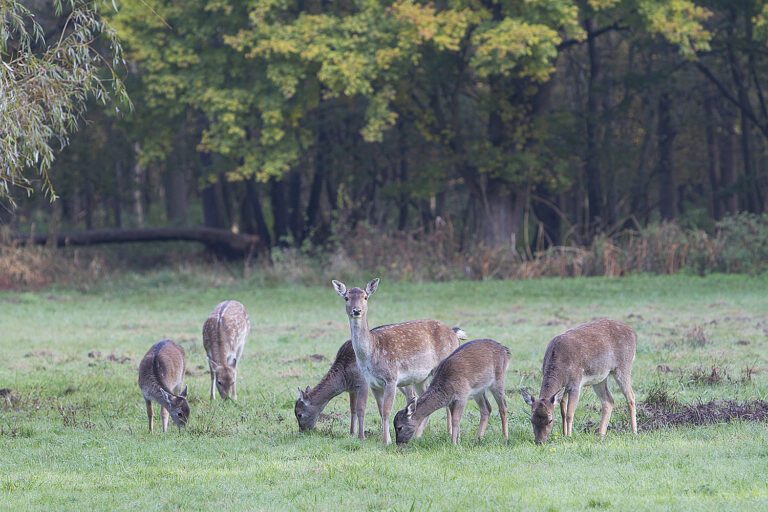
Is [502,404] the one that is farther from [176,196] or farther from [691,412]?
[176,196]

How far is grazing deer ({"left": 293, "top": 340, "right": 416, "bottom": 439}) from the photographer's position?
11211 mm

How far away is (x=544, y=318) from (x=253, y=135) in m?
13.5

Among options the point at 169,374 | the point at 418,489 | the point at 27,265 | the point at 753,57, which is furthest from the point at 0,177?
the point at 753,57

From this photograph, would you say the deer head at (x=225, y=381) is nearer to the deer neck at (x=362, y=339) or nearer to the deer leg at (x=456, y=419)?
the deer neck at (x=362, y=339)

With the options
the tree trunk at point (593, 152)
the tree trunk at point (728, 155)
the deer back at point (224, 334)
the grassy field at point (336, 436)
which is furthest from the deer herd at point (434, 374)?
the tree trunk at point (728, 155)

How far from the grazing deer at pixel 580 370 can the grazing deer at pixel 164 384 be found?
3498mm

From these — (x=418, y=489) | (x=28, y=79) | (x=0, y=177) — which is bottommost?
(x=418, y=489)

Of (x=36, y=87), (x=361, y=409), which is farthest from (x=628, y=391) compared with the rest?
(x=36, y=87)

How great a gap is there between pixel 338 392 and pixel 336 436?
573 mm

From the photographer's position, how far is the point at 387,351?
11.1m

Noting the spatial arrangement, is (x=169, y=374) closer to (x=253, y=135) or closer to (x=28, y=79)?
(x=28, y=79)

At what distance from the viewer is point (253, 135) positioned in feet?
104

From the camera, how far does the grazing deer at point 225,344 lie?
13.4 meters

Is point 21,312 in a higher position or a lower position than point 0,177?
lower
